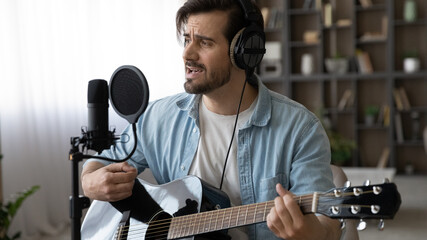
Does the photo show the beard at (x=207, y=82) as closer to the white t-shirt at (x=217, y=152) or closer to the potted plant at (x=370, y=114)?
the white t-shirt at (x=217, y=152)

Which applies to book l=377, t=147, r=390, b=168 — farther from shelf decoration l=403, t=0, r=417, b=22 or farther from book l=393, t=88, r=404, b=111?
shelf decoration l=403, t=0, r=417, b=22

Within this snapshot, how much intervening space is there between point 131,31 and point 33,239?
1.86 m

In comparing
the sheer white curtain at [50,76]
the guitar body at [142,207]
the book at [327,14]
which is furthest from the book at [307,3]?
the guitar body at [142,207]

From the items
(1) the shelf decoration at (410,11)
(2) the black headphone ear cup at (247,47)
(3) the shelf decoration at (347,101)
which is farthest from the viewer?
(3) the shelf decoration at (347,101)

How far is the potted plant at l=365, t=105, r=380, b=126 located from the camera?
6.80m

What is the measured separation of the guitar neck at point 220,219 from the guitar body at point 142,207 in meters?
0.04

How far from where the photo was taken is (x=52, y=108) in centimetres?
432

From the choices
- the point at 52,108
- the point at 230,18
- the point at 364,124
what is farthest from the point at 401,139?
the point at 230,18

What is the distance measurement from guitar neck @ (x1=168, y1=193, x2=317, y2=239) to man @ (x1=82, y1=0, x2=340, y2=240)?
13 cm

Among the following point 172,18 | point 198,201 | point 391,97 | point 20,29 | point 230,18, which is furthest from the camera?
point 391,97

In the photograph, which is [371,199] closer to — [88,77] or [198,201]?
[198,201]

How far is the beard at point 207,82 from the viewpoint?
171cm

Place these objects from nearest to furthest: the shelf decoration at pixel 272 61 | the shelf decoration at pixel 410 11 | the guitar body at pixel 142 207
Result: the guitar body at pixel 142 207 → the shelf decoration at pixel 410 11 → the shelf decoration at pixel 272 61

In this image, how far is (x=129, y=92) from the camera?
1252 mm
